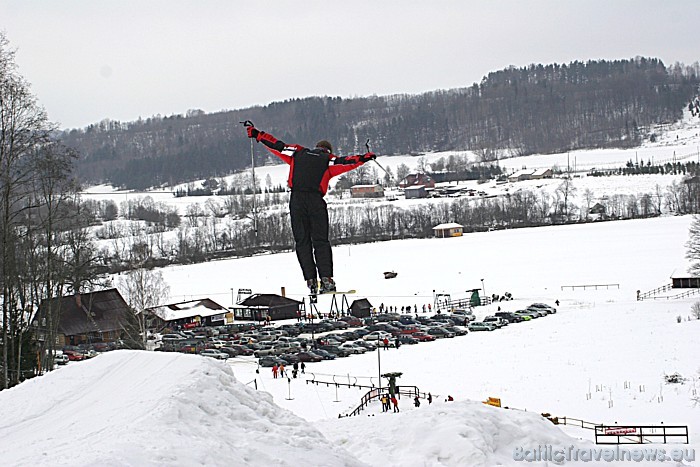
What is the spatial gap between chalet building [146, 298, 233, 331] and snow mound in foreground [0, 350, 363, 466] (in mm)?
38295

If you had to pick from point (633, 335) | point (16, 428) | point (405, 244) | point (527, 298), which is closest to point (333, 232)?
point (405, 244)

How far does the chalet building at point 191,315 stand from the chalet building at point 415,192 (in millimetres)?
78391

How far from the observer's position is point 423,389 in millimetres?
25078

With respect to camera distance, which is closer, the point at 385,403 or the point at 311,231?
the point at 311,231

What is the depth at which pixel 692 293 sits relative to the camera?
48000 millimetres

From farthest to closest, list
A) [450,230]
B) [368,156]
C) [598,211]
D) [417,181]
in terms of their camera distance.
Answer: [417,181] → [598,211] → [450,230] → [368,156]

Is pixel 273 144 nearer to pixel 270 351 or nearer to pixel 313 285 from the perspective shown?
pixel 313 285

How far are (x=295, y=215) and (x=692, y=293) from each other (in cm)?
4578

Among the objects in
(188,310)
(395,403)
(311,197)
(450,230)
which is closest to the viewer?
(311,197)

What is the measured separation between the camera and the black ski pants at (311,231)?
9.35 metres

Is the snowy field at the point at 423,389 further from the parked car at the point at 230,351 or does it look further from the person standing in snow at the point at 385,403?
the parked car at the point at 230,351

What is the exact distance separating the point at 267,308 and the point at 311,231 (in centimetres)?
4530

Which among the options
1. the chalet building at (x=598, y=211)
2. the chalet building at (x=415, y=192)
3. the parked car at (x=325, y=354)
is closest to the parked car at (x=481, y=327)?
the parked car at (x=325, y=354)

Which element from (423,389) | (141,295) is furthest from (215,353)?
(423,389)
